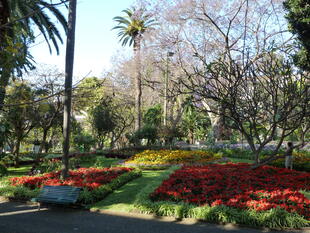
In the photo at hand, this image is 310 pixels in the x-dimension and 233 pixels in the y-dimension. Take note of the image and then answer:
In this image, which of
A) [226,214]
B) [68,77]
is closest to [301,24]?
[226,214]

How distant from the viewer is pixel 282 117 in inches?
366

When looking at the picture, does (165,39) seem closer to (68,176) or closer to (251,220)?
(68,176)

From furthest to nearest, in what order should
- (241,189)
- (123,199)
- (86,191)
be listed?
(86,191) → (123,199) → (241,189)

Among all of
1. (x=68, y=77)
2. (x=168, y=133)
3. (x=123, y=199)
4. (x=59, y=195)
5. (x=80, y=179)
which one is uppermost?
(x=68, y=77)

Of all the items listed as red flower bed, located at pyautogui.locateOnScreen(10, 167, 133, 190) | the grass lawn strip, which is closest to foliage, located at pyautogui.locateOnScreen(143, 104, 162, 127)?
red flower bed, located at pyautogui.locateOnScreen(10, 167, 133, 190)

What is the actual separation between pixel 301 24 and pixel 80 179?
10223mm

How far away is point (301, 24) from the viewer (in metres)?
11.4

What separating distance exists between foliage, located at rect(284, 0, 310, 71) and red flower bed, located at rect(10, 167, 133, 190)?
848 centimetres

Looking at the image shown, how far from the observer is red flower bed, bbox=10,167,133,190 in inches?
370

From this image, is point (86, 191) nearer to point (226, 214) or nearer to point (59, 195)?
point (59, 195)

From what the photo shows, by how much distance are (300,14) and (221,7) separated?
9174 millimetres

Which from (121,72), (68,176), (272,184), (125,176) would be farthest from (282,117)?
(121,72)

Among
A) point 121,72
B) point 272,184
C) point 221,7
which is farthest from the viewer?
point 121,72

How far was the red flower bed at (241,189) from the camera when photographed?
6863 mm
